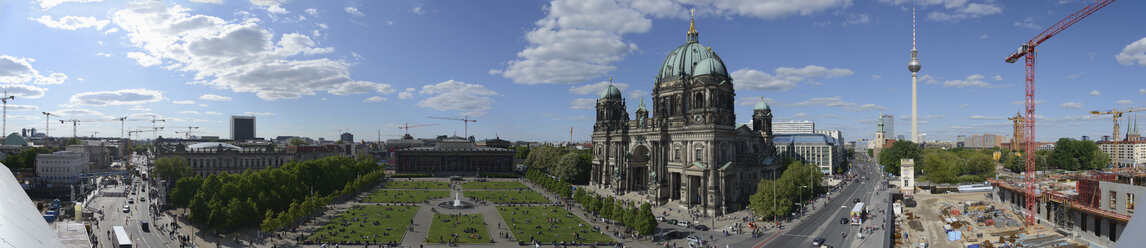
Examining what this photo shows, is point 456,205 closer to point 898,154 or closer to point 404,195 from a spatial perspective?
point 404,195

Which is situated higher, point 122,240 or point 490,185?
point 122,240

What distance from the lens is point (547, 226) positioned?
74.1 m

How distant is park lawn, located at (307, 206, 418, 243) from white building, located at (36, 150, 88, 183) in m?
91.9

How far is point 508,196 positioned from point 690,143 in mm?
39803

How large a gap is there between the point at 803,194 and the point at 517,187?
6435 centimetres

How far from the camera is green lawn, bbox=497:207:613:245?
217 ft

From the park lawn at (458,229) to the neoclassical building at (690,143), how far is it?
33.9 meters

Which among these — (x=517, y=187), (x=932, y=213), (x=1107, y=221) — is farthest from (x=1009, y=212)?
(x=517, y=187)

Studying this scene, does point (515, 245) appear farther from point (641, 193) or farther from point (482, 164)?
point (482, 164)

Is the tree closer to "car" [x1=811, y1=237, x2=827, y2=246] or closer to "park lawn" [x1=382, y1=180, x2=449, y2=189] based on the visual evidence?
"car" [x1=811, y1=237, x2=827, y2=246]

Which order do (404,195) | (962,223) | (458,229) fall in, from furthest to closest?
(404,195), (962,223), (458,229)

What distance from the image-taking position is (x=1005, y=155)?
186 metres

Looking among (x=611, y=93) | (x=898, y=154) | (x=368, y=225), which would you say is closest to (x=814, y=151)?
(x=898, y=154)

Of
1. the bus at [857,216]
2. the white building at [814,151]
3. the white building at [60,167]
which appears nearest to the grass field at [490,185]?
the bus at [857,216]
